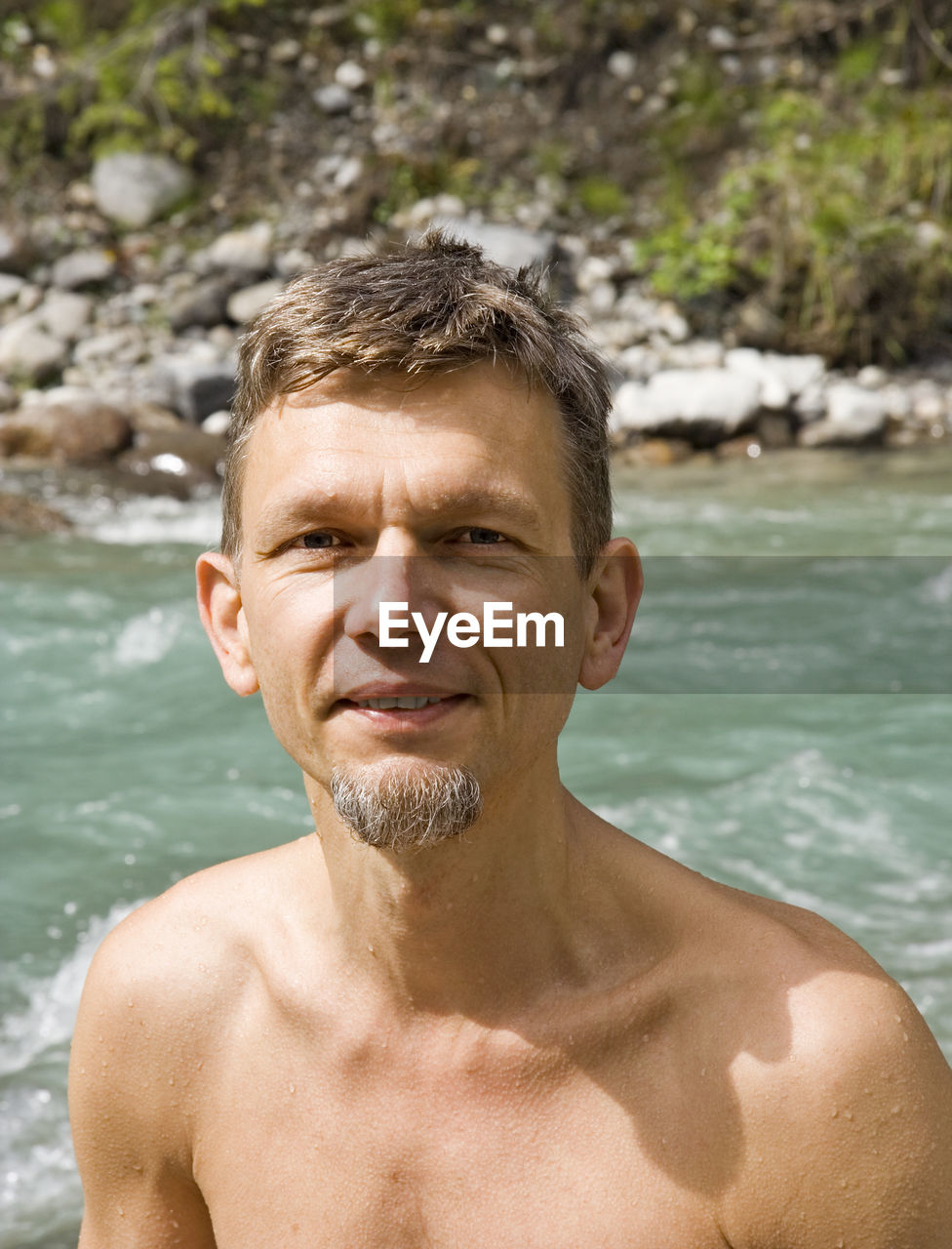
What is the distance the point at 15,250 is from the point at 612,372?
11.1 m

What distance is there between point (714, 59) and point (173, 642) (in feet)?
36.8

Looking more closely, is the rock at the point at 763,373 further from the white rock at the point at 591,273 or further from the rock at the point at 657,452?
the white rock at the point at 591,273

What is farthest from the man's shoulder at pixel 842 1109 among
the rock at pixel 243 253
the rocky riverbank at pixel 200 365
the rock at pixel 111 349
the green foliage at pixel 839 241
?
the rock at pixel 243 253

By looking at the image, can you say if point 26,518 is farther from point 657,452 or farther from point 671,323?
point 671,323

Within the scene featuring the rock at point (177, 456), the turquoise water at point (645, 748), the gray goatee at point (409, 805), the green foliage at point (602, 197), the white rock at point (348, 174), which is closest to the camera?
the gray goatee at point (409, 805)

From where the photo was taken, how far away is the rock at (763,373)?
40.1 ft

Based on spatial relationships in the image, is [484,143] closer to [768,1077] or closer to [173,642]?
[173,642]

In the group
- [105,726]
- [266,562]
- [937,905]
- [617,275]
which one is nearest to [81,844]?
[105,726]

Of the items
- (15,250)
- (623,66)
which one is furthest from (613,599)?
(623,66)

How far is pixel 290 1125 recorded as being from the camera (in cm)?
189

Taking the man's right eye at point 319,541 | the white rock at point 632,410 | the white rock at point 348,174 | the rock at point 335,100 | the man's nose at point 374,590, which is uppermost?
the rock at point 335,100

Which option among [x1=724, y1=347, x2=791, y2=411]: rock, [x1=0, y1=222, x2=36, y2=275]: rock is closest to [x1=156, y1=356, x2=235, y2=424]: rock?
[x1=0, y1=222, x2=36, y2=275]: rock

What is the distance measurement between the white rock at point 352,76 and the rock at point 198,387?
18.1 feet

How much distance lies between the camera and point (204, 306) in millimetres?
13625
